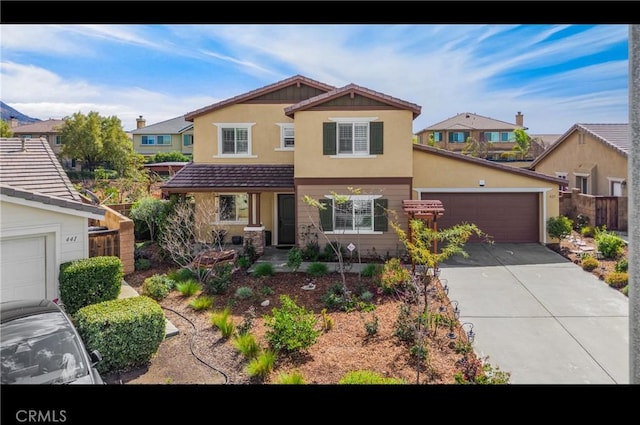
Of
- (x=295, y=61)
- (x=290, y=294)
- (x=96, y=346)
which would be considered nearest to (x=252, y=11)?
(x=295, y=61)

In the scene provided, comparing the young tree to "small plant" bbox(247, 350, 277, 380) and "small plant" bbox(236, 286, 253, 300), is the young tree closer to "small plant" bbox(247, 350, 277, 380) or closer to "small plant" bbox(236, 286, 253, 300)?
"small plant" bbox(236, 286, 253, 300)

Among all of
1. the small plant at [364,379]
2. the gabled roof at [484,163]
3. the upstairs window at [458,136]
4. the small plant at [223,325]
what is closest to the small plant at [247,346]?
Result: the small plant at [223,325]

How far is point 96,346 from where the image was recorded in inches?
184

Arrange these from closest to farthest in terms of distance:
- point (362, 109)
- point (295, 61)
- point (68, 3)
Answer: point (68, 3)
point (295, 61)
point (362, 109)

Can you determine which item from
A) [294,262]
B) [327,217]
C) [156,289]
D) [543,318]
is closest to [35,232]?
[156,289]

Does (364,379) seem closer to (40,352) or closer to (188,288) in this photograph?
(40,352)

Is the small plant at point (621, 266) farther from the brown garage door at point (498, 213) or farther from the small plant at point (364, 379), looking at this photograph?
the small plant at point (364, 379)

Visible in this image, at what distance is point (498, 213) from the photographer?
43.1 ft

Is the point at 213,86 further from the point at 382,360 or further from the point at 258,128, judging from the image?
the point at 258,128

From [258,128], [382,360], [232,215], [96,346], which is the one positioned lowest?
[382,360]

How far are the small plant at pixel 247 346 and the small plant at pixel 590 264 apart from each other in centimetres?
878

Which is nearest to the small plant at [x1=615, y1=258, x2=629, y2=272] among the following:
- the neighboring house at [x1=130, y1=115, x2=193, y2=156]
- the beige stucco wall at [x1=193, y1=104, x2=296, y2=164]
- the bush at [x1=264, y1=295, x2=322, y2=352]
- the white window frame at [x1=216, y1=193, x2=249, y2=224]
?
the bush at [x1=264, y1=295, x2=322, y2=352]

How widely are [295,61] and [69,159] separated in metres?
16.9

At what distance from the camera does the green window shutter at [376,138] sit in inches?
447
